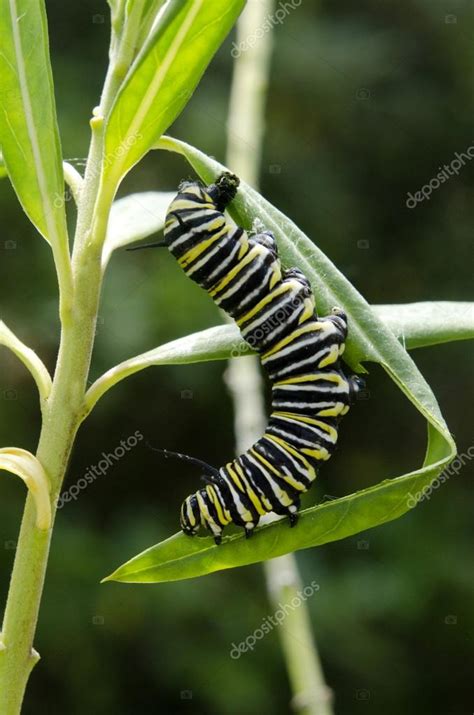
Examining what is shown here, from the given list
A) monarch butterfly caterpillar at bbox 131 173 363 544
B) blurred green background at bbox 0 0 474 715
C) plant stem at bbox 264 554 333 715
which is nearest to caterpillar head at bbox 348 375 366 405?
monarch butterfly caterpillar at bbox 131 173 363 544

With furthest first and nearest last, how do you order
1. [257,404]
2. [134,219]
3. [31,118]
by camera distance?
[257,404] < [134,219] < [31,118]

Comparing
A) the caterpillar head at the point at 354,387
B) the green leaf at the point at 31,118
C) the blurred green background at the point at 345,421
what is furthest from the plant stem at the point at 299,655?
the blurred green background at the point at 345,421

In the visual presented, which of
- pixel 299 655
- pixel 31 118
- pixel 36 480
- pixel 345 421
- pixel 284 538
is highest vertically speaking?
pixel 31 118

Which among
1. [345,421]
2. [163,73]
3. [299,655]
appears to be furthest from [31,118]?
[345,421]

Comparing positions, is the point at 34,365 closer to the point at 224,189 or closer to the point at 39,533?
the point at 39,533

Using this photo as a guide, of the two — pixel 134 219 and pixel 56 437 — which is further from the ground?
pixel 134 219

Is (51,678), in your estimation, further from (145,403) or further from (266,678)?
(145,403)
